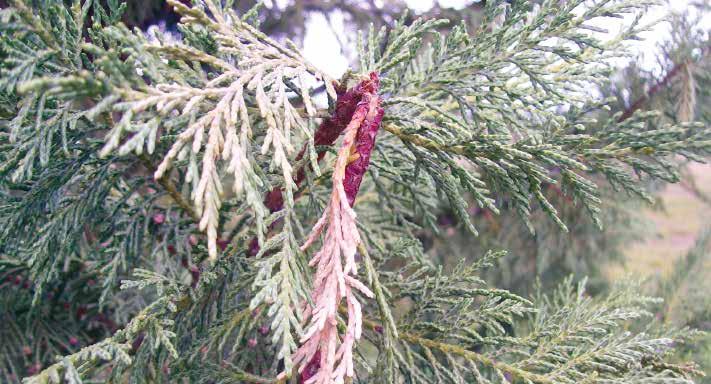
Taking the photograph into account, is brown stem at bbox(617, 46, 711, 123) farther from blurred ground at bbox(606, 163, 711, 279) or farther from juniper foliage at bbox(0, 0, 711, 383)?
blurred ground at bbox(606, 163, 711, 279)

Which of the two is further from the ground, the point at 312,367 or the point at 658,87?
the point at 658,87

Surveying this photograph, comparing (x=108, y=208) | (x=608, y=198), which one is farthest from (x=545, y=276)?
(x=108, y=208)

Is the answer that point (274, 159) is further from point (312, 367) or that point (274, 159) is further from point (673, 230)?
point (673, 230)

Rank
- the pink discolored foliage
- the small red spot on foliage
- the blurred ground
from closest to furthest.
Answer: the pink discolored foliage → the small red spot on foliage → the blurred ground

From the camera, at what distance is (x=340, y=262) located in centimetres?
133

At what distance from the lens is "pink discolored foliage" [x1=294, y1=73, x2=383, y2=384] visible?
1.27 meters

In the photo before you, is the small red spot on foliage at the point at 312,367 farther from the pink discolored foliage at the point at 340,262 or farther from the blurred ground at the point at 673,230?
the blurred ground at the point at 673,230

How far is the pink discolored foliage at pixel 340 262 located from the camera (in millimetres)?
A: 1266

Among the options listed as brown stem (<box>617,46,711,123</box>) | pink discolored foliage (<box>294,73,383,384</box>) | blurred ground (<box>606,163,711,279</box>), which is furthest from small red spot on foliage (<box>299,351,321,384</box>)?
blurred ground (<box>606,163,711,279</box>)

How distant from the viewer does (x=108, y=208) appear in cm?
203

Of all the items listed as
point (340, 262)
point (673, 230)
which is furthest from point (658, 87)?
point (673, 230)

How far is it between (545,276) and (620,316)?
2.71 metres

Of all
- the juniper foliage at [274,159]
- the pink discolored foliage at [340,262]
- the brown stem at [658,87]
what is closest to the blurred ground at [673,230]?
the brown stem at [658,87]

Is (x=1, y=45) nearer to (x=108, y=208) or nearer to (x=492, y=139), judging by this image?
(x=108, y=208)
